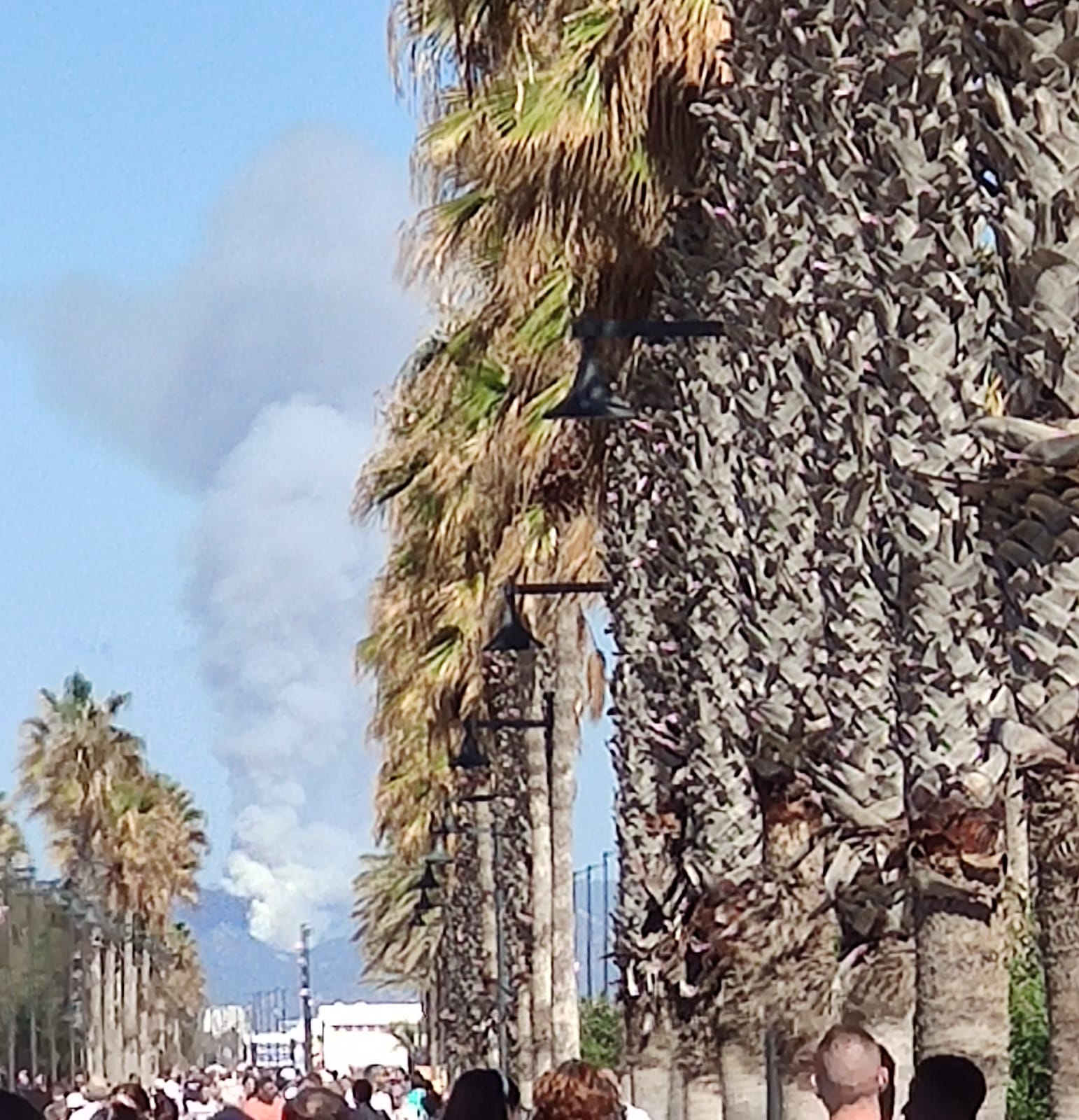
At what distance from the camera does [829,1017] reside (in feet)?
55.0

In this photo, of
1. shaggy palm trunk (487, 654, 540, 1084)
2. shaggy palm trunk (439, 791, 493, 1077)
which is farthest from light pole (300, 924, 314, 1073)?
shaggy palm trunk (487, 654, 540, 1084)

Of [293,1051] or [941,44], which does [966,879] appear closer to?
[941,44]

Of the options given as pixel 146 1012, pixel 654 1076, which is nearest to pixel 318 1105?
pixel 654 1076

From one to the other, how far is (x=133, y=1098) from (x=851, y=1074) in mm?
9307

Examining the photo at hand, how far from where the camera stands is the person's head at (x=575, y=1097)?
39.3 ft

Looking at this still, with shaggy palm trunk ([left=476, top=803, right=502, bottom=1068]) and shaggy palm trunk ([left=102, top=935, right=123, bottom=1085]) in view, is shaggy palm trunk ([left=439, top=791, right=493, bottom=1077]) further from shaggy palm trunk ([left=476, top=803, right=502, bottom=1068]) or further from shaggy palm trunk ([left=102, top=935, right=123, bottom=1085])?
shaggy palm trunk ([left=102, top=935, right=123, bottom=1085])

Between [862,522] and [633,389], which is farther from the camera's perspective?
[633,389]

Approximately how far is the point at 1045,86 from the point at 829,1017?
6865 millimetres

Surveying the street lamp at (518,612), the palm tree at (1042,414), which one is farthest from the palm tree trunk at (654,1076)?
the palm tree at (1042,414)

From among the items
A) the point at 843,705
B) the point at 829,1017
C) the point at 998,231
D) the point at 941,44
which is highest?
the point at 941,44

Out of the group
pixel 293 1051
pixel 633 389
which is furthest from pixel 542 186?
pixel 293 1051

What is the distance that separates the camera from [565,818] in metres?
34.5

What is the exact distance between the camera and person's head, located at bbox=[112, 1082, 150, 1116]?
59.3ft

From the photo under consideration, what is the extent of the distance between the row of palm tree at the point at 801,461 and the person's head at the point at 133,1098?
3.24 metres
